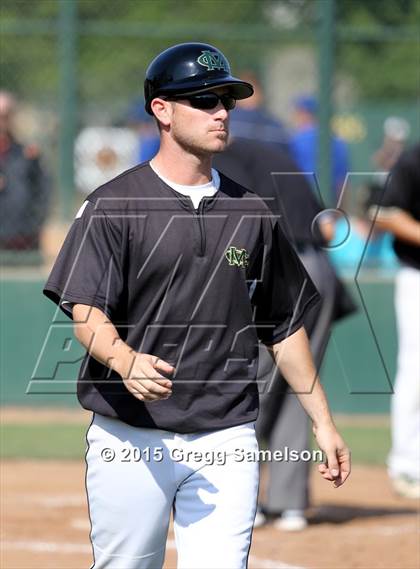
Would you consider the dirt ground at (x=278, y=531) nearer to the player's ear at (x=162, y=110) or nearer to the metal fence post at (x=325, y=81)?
the player's ear at (x=162, y=110)

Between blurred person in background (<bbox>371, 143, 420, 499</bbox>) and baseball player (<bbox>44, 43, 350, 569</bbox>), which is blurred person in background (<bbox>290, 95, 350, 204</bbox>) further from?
baseball player (<bbox>44, 43, 350, 569</bbox>)

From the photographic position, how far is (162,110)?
4.44m

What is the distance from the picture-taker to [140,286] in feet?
14.2

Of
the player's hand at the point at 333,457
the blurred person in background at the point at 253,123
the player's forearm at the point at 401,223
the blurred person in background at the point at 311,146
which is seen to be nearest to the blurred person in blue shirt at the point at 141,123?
the blurred person in background at the point at 253,123

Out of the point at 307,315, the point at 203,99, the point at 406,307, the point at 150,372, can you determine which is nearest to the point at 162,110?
the point at 203,99

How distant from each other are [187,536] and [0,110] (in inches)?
287

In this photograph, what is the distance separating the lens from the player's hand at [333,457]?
4398 mm

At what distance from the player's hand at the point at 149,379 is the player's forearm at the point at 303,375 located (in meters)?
0.70

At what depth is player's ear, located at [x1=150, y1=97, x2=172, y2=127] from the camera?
4.42 meters

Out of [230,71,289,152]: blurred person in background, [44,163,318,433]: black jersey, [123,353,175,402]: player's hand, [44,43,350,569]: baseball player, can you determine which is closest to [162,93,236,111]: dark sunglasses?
[44,43,350,569]: baseball player

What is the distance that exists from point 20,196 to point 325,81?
9.09 ft

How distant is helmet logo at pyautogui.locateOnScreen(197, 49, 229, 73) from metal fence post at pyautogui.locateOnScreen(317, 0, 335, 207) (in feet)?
21.5

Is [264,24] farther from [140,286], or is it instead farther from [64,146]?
[140,286]

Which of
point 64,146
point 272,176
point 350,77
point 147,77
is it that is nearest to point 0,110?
point 64,146
